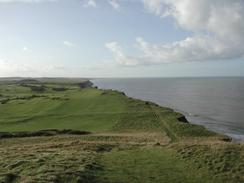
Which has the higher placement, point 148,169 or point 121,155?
point 148,169

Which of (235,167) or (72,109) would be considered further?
(72,109)

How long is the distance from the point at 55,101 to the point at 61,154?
5198 cm

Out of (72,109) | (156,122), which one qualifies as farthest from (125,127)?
(72,109)

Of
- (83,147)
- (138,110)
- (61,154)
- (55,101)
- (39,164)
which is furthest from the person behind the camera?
(55,101)

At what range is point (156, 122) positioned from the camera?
53562 millimetres

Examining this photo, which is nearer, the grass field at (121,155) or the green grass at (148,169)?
the green grass at (148,169)

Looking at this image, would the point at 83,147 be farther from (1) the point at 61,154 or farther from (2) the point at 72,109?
(2) the point at 72,109

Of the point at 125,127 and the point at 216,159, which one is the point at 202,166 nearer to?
the point at 216,159

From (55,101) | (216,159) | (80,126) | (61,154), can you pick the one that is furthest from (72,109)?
(216,159)

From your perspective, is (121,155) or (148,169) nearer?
(148,169)

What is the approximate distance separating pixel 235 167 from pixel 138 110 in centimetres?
4103

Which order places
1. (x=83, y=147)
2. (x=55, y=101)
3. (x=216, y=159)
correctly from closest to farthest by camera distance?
(x=216, y=159) → (x=83, y=147) → (x=55, y=101)

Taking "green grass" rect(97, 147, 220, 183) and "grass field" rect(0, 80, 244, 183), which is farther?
"grass field" rect(0, 80, 244, 183)

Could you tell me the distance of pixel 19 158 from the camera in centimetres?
2706
